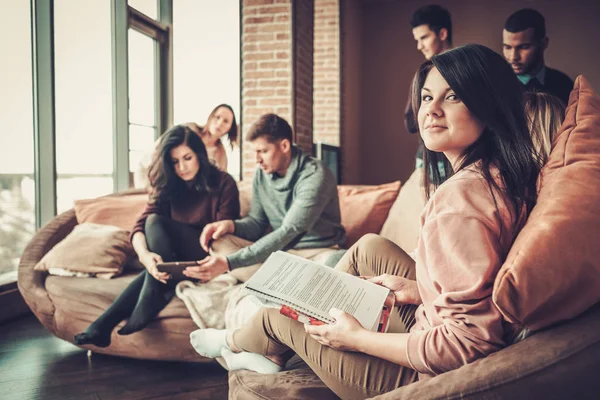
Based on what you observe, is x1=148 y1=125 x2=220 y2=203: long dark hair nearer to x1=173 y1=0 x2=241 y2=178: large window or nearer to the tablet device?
the tablet device

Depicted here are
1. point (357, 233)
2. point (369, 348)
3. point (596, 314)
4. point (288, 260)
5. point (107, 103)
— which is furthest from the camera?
point (107, 103)

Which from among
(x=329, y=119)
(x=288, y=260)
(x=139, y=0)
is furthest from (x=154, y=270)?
(x=329, y=119)

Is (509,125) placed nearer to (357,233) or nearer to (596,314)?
(596,314)

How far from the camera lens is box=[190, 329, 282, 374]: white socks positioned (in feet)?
4.50

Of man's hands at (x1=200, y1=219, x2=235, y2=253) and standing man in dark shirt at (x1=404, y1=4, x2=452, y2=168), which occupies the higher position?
standing man in dark shirt at (x1=404, y1=4, x2=452, y2=168)

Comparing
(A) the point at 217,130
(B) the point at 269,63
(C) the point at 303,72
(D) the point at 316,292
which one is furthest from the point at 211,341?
(C) the point at 303,72

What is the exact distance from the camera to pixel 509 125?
99 cm

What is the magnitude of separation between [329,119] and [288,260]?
16.3 feet

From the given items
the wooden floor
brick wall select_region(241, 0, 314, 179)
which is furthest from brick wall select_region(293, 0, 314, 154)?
the wooden floor

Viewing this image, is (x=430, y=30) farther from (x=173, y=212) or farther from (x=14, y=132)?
(x=14, y=132)

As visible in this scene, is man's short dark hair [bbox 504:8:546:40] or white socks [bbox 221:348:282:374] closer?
white socks [bbox 221:348:282:374]

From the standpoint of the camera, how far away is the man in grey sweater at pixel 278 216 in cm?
225

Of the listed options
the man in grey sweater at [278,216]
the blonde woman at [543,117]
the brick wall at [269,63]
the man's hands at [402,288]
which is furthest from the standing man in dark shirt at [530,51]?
the brick wall at [269,63]

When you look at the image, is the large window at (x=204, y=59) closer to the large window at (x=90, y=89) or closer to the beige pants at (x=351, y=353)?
the large window at (x=90, y=89)
